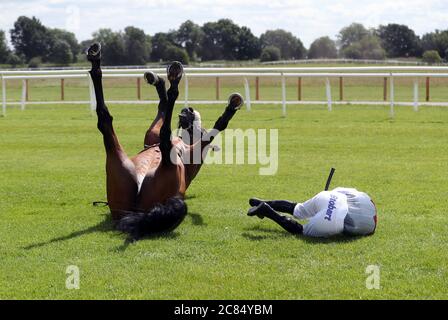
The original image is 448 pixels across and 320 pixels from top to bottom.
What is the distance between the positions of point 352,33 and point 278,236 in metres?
111

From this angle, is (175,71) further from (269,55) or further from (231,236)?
(269,55)

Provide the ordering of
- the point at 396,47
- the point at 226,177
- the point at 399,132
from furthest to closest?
the point at 396,47 → the point at 399,132 → the point at 226,177

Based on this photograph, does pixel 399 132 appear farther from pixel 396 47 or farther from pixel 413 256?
pixel 396 47

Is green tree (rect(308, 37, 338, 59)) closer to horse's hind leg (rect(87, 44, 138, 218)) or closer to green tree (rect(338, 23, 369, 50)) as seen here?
green tree (rect(338, 23, 369, 50))

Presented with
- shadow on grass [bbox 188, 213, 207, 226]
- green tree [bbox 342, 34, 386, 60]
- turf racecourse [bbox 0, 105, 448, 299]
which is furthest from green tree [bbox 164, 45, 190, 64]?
shadow on grass [bbox 188, 213, 207, 226]

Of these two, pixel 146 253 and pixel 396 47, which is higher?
pixel 396 47

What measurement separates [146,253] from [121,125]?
36.0 ft

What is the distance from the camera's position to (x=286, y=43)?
105500 mm

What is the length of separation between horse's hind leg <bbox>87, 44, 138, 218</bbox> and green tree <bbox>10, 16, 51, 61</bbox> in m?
74.5

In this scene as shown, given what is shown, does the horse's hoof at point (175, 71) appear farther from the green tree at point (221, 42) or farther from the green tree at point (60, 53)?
the green tree at point (221, 42)

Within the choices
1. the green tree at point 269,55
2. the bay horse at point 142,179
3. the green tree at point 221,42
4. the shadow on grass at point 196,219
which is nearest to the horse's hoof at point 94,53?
the bay horse at point 142,179

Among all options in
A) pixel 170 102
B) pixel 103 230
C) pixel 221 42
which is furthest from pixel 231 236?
pixel 221 42

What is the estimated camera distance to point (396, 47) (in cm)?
9962
